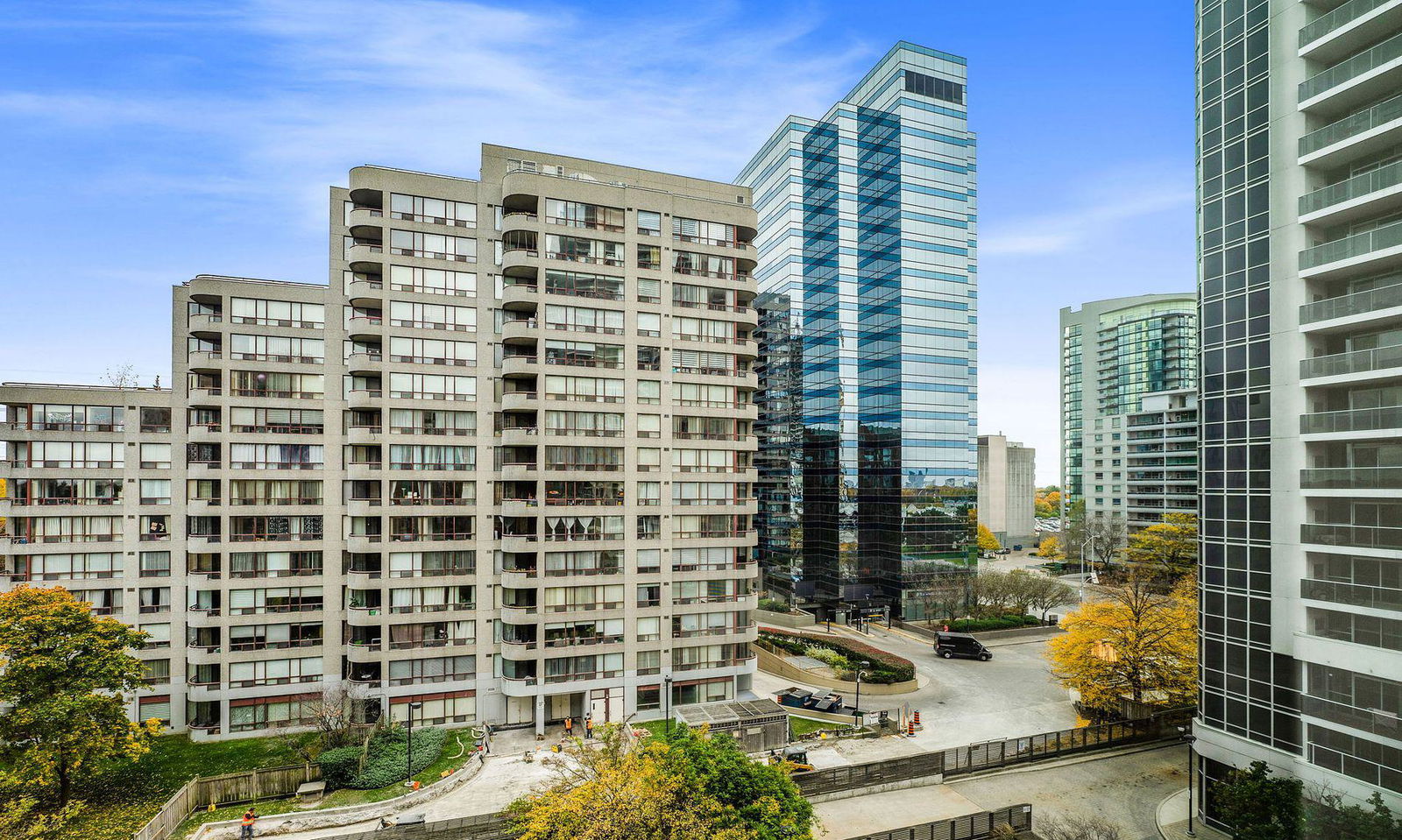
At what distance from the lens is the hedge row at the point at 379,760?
3528 cm

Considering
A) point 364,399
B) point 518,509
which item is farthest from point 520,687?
point 364,399

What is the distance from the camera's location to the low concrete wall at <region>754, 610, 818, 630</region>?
2781 inches

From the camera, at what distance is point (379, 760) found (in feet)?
121

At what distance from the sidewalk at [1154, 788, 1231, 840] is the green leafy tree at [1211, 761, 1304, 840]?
3.59 m

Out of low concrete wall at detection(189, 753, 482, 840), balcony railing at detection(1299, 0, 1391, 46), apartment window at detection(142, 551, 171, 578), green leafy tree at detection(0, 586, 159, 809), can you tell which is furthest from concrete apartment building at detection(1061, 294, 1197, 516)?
green leafy tree at detection(0, 586, 159, 809)

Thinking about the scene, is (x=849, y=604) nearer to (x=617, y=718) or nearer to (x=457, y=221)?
(x=617, y=718)

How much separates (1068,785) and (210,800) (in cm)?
4307

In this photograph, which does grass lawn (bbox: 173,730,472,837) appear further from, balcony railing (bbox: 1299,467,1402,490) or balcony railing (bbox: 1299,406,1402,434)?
balcony railing (bbox: 1299,406,1402,434)

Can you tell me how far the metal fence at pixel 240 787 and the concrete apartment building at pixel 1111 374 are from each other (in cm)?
12149

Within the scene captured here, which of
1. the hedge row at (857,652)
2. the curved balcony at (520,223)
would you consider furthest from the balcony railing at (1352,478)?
the curved balcony at (520,223)

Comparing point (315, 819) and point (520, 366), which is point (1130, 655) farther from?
point (315, 819)

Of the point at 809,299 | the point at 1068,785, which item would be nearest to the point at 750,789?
the point at 1068,785

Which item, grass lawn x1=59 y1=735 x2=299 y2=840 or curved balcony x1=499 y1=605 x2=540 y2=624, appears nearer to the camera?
grass lawn x1=59 y1=735 x2=299 y2=840

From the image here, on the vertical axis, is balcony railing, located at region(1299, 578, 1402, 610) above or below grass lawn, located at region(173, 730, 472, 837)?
above
